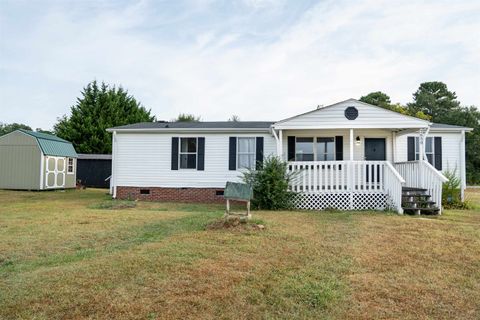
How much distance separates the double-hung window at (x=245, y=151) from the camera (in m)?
12.9

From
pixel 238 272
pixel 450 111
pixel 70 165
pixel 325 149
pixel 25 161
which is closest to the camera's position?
pixel 238 272

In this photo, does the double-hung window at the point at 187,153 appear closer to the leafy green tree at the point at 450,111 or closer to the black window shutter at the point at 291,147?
the black window shutter at the point at 291,147

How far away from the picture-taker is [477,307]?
3.27 meters

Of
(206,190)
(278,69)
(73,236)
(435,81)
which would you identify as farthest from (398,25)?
(435,81)

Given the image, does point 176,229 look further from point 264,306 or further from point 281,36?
point 281,36

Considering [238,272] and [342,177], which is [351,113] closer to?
[342,177]

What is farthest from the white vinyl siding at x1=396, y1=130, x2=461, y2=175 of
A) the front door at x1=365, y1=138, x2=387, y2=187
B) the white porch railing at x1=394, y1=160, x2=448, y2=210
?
the white porch railing at x1=394, y1=160, x2=448, y2=210

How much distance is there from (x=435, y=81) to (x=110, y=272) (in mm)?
46812

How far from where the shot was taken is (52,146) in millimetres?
19359

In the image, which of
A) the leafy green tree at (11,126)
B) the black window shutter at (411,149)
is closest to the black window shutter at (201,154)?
the black window shutter at (411,149)

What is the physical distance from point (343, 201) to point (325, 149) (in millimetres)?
2736

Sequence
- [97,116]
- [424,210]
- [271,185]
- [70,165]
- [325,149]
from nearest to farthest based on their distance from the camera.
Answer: [424,210], [271,185], [325,149], [70,165], [97,116]

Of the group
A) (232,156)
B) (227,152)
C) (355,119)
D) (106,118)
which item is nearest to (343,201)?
(355,119)

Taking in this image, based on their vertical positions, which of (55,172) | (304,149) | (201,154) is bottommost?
(55,172)
